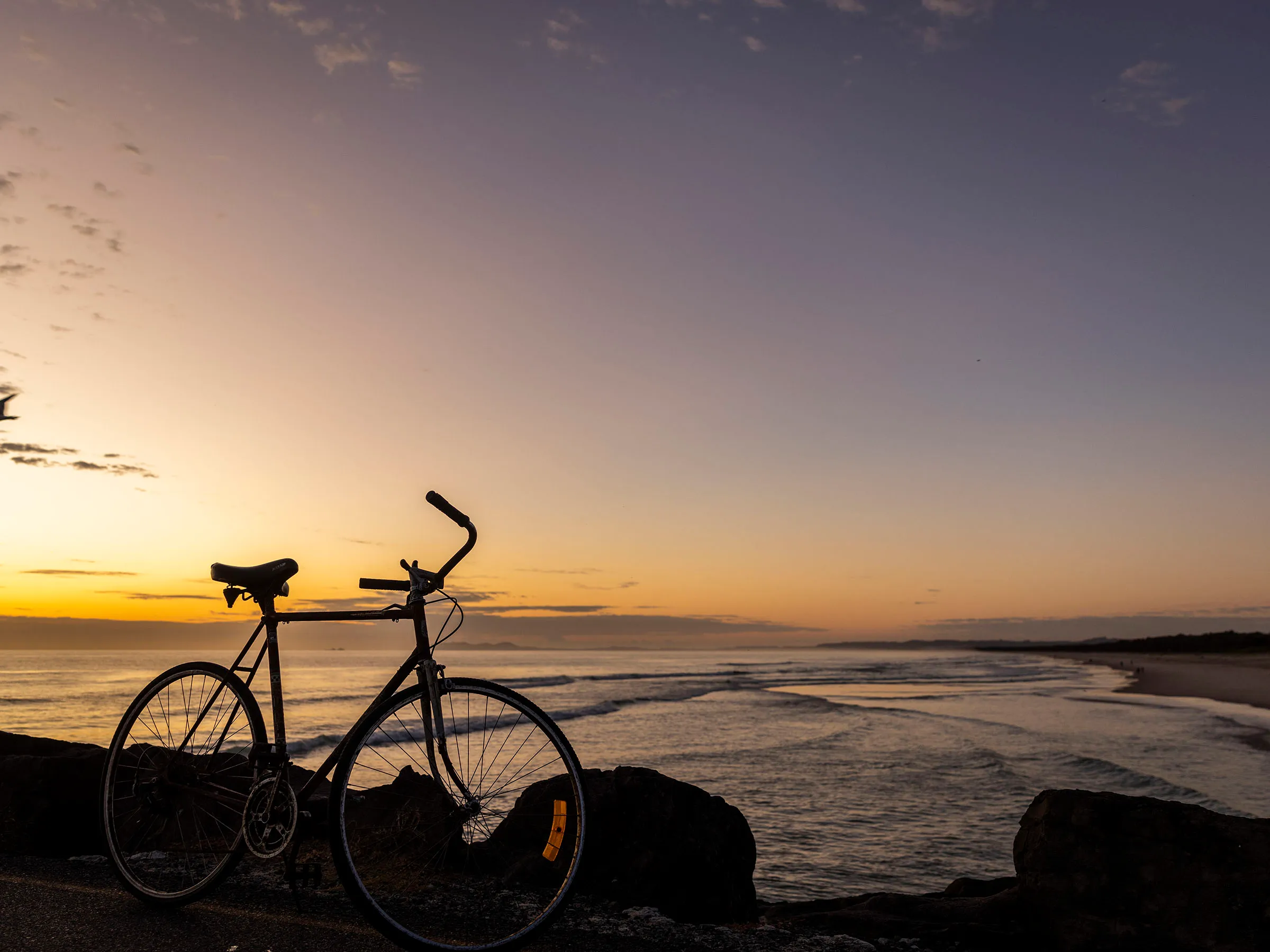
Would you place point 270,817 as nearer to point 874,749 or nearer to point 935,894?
point 935,894

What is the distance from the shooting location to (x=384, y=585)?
3.85m

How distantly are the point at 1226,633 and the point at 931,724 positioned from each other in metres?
140

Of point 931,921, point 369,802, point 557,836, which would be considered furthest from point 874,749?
point 557,836

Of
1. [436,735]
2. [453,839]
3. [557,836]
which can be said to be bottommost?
[453,839]

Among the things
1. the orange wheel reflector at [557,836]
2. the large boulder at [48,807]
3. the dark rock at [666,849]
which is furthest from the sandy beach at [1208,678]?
the large boulder at [48,807]

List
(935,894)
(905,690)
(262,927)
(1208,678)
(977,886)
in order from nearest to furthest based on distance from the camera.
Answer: (262,927) < (935,894) < (977,886) < (905,690) < (1208,678)

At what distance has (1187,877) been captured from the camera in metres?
4.03

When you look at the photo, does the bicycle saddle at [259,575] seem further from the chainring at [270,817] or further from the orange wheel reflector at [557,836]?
the orange wheel reflector at [557,836]

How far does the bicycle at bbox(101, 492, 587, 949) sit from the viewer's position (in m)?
3.66

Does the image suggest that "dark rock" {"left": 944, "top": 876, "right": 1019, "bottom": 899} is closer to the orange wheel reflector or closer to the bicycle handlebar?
the orange wheel reflector

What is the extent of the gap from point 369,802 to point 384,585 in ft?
7.22

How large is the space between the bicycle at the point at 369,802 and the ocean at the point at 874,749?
13.1 ft

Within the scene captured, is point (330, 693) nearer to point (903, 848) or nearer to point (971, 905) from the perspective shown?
point (903, 848)

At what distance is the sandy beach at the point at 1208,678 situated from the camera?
33719 millimetres
